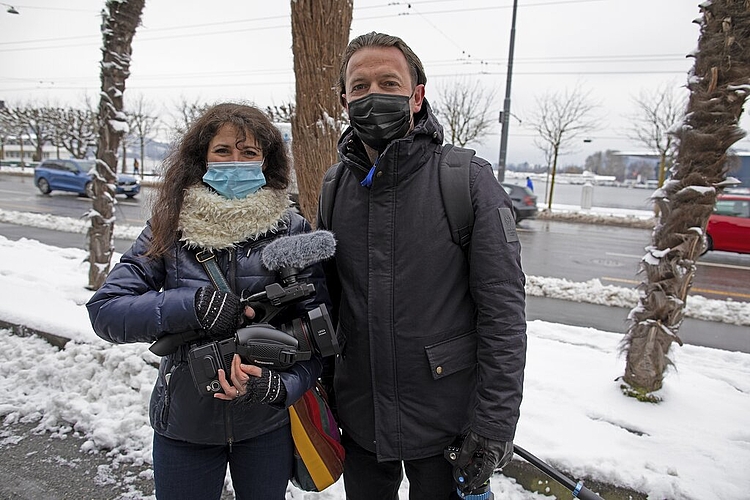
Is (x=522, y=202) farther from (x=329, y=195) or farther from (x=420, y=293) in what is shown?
(x=420, y=293)

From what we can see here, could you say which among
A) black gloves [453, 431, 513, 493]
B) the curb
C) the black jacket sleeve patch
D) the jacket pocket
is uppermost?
the black jacket sleeve patch

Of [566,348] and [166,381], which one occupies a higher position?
[166,381]

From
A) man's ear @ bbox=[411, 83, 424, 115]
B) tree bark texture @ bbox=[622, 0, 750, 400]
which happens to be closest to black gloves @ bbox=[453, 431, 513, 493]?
man's ear @ bbox=[411, 83, 424, 115]

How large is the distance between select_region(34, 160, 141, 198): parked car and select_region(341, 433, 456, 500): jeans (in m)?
23.3

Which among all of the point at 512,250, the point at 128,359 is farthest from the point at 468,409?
the point at 128,359

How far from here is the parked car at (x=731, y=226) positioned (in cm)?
1232

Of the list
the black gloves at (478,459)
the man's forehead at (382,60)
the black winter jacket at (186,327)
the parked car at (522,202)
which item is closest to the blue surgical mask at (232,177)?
the black winter jacket at (186,327)

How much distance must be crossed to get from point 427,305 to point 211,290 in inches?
29.1

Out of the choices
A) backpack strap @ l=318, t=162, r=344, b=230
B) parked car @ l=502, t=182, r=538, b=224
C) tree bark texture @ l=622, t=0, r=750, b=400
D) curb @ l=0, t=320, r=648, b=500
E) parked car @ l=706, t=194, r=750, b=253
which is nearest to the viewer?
backpack strap @ l=318, t=162, r=344, b=230

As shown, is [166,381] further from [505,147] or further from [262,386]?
[505,147]

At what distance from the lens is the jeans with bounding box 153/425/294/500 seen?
1.77 meters

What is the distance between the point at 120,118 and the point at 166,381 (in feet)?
19.6

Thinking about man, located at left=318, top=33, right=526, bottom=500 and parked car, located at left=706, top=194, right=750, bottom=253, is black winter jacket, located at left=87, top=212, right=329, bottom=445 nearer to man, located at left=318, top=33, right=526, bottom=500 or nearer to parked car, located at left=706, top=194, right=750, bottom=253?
man, located at left=318, top=33, right=526, bottom=500

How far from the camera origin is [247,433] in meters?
1.78
